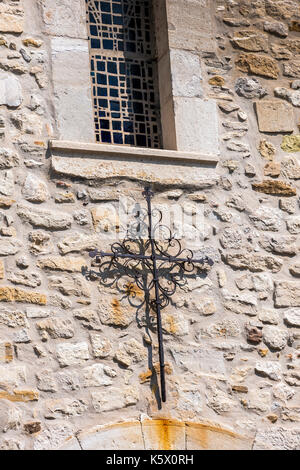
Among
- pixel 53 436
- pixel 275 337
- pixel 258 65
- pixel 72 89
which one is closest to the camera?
pixel 53 436

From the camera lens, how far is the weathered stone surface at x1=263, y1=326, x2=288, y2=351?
5434 mm

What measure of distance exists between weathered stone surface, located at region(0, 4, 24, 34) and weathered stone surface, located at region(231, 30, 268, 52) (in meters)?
1.47

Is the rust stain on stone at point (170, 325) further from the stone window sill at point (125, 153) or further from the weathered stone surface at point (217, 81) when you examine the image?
the weathered stone surface at point (217, 81)

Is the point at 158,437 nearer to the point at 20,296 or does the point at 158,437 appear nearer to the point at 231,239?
the point at 20,296

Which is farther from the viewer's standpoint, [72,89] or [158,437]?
[72,89]

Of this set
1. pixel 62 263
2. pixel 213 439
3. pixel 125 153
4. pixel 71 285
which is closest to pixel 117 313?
pixel 71 285

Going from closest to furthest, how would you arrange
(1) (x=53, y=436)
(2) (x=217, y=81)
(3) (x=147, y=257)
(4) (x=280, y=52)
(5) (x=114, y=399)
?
(1) (x=53, y=436) → (5) (x=114, y=399) → (3) (x=147, y=257) → (2) (x=217, y=81) → (4) (x=280, y=52)

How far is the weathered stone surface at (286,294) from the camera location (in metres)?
5.56

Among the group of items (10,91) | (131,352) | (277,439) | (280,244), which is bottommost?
(277,439)

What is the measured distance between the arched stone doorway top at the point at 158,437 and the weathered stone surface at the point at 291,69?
2.51 m

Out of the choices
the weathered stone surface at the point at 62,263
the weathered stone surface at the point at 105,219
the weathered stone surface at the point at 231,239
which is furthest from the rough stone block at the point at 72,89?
the weathered stone surface at the point at 231,239

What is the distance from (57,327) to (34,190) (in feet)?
2.70

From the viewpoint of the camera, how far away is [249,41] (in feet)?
20.3
